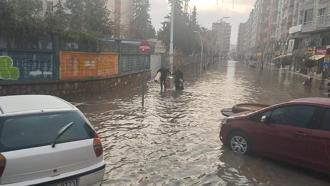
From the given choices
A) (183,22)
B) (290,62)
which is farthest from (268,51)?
(183,22)

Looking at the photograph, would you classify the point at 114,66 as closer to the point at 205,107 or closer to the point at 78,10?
the point at 205,107

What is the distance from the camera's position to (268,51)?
11219 cm

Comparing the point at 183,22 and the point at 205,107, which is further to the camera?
the point at 183,22

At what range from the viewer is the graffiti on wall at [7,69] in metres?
13.6

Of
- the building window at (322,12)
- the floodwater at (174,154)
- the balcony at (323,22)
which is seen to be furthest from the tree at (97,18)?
the building window at (322,12)

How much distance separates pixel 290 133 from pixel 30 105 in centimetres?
495

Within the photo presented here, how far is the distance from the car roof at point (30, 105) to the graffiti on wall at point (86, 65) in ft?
35.1

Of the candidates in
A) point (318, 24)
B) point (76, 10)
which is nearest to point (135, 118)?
point (76, 10)

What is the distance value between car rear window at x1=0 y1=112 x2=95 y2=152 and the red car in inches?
162

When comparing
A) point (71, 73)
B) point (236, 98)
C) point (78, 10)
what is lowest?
point (236, 98)

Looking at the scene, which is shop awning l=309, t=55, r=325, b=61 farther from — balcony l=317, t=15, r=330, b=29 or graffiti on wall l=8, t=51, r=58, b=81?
graffiti on wall l=8, t=51, r=58, b=81

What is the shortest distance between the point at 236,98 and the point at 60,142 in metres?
16.4

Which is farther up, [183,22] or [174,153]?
[183,22]

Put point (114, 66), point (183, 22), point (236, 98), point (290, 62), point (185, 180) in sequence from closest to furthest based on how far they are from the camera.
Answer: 1. point (185, 180)
2. point (236, 98)
3. point (114, 66)
4. point (183, 22)
5. point (290, 62)
